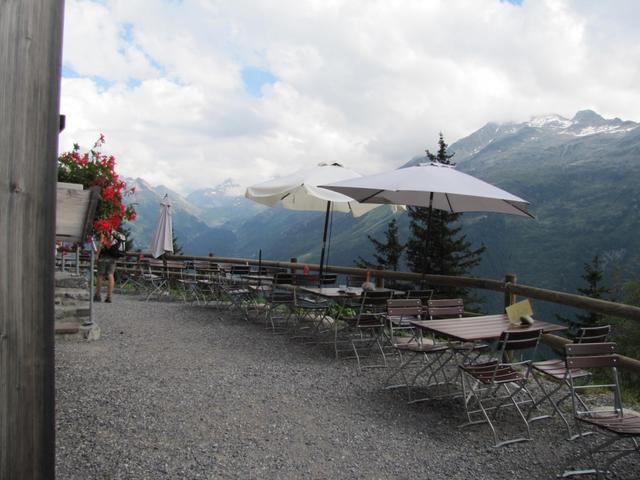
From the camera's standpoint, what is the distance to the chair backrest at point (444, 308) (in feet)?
19.0

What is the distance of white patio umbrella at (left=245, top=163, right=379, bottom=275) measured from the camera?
7.83 metres

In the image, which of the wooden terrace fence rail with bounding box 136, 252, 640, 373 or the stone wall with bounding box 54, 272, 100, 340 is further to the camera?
the stone wall with bounding box 54, 272, 100, 340

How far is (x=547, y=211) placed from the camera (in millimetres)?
147875

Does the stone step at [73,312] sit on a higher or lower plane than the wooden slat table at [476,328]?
lower

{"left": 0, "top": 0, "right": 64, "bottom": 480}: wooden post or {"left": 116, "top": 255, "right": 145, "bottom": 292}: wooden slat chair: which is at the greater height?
{"left": 0, "top": 0, "right": 64, "bottom": 480}: wooden post

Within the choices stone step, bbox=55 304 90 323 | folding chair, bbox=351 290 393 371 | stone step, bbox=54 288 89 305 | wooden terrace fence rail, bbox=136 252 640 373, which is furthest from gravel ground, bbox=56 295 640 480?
stone step, bbox=54 288 89 305

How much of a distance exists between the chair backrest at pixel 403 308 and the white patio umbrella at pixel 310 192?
2447 mm

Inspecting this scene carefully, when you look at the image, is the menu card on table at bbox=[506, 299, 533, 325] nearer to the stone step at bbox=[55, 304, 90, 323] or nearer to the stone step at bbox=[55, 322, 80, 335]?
the stone step at bbox=[55, 322, 80, 335]

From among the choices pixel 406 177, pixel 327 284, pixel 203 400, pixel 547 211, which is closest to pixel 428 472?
pixel 203 400

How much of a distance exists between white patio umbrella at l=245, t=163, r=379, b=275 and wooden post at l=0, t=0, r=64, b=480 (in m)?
6.10

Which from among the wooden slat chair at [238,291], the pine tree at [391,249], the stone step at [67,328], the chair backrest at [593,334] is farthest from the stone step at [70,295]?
the pine tree at [391,249]

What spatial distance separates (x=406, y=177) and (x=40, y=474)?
5.31 meters

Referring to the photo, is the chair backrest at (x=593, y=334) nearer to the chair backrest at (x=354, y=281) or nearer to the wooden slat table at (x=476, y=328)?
the wooden slat table at (x=476, y=328)

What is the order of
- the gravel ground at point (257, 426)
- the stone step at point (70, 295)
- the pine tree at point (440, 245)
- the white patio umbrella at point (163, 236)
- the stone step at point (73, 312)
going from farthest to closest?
the pine tree at point (440, 245), the white patio umbrella at point (163, 236), the stone step at point (70, 295), the stone step at point (73, 312), the gravel ground at point (257, 426)
